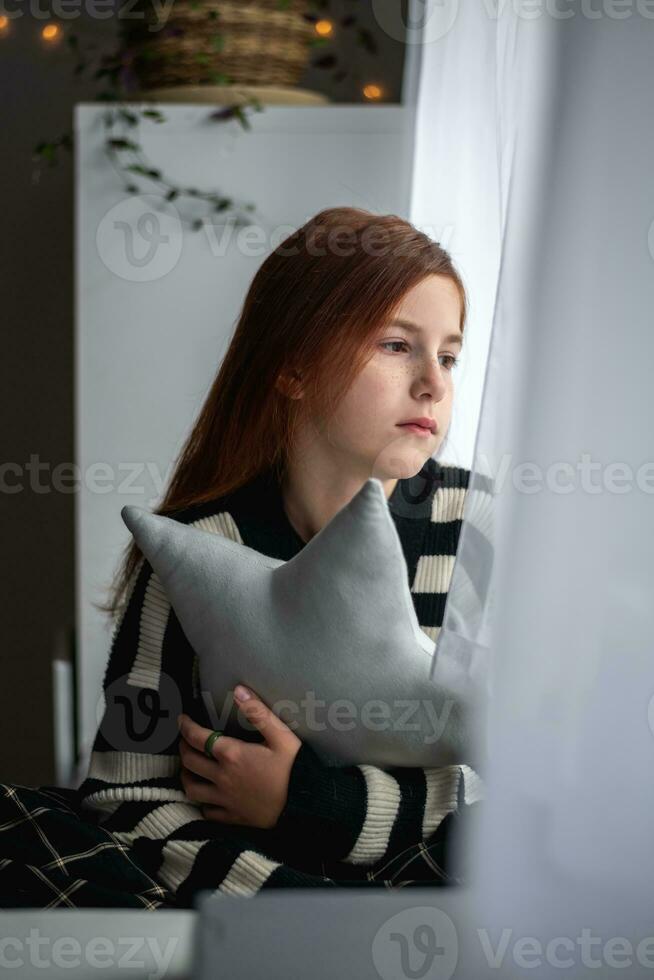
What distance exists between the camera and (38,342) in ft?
7.97

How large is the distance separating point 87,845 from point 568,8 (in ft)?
2.14

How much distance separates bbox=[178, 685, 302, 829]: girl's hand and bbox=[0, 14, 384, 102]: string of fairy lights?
1744mm

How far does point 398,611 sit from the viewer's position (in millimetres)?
769

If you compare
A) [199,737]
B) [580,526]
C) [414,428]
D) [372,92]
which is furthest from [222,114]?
[580,526]

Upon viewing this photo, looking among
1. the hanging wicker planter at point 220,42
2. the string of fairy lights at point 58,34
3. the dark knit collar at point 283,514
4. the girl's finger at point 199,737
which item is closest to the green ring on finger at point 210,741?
the girl's finger at point 199,737

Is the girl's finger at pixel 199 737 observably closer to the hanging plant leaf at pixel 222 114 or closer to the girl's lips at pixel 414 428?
the girl's lips at pixel 414 428

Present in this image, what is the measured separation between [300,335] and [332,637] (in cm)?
34

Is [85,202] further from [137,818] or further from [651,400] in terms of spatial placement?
[651,400]

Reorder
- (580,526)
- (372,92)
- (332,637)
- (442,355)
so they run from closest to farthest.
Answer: (580,526) → (332,637) → (442,355) → (372,92)

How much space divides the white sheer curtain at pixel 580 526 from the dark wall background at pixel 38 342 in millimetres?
1916

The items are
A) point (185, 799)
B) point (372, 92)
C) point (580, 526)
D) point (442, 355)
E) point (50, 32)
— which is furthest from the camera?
point (50, 32)

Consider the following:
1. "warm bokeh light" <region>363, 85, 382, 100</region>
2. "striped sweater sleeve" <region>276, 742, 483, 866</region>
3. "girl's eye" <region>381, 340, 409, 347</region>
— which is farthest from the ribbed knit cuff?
"warm bokeh light" <region>363, 85, 382, 100</region>

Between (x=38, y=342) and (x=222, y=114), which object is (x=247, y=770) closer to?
(x=222, y=114)

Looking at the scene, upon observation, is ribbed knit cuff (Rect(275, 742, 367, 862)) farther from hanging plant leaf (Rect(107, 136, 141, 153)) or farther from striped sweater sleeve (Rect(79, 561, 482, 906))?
hanging plant leaf (Rect(107, 136, 141, 153))
